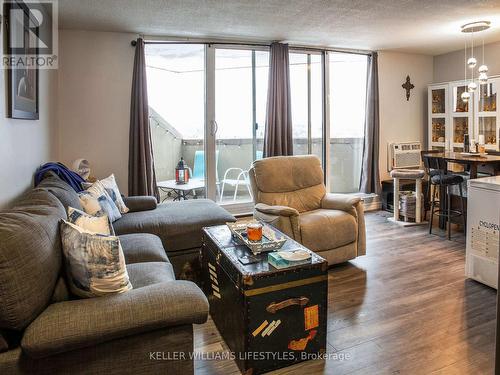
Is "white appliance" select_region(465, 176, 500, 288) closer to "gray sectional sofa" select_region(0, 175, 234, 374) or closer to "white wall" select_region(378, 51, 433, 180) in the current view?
"gray sectional sofa" select_region(0, 175, 234, 374)

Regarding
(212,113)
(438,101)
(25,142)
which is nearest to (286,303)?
(25,142)

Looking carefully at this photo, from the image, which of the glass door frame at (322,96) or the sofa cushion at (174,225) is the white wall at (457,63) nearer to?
the glass door frame at (322,96)

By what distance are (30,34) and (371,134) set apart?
4505 millimetres

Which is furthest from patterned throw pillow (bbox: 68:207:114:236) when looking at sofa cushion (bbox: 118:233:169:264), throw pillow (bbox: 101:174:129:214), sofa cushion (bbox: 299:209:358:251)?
sofa cushion (bbox: 299:209:358:251)

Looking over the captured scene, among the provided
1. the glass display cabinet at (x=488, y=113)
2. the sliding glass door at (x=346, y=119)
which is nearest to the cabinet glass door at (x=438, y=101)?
the glass display cabinet at (x=488, y=113)

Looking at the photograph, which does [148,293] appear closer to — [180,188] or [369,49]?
[180,188]

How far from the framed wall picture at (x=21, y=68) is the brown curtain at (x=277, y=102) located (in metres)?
2.74

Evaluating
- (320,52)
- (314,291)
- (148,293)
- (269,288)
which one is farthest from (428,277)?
(320,52)

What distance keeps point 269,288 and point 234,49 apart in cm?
377

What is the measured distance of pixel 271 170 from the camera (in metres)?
3.63

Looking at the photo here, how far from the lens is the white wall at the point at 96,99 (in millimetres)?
4082

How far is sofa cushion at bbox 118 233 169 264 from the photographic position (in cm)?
230

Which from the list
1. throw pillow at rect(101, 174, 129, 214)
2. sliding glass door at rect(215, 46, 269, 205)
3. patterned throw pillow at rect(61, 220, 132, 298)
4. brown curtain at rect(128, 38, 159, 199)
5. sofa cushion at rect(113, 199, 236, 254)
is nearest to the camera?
patterned throw pillow at rect(61, 220, 132, 298)

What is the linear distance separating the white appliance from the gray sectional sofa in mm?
2387
